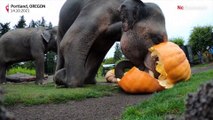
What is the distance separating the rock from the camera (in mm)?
983

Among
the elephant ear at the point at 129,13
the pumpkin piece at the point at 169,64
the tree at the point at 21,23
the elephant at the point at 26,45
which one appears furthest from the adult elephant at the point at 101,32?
the tree at the point at 21,23

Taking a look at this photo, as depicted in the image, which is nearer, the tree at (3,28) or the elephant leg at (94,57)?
the elephant leg at (94,57)

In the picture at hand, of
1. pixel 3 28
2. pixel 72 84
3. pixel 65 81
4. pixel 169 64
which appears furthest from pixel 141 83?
pixel 3 28

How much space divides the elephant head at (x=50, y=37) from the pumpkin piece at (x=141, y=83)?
5.26 meters

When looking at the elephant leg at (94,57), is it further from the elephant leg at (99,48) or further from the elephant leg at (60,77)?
the elephant leg at (60,77)

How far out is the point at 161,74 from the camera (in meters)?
6.71

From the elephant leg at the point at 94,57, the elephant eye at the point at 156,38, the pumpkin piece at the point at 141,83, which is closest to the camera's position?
the pumpkin piece at the point at 141,83

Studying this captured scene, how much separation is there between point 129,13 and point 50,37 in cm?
520

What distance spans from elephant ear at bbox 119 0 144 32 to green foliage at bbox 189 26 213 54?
17.2 meters

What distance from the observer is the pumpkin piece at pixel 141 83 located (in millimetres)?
6473

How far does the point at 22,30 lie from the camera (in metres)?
11.7

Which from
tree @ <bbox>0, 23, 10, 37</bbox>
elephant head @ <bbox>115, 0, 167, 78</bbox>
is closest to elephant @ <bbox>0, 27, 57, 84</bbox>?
elephant head @ <bbox>115, 0, 167, 78</bbox>

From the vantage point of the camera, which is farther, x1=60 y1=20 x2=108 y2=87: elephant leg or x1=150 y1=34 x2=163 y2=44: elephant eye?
x1=60 y1=20 x2=108 y2=87: elephant leg

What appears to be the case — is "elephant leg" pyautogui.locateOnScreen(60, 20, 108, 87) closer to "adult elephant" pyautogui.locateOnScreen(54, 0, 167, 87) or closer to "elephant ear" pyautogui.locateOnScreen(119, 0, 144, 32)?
"adult elephant" pyautogui.locateOnScreen(54, 0, 167, 87)
